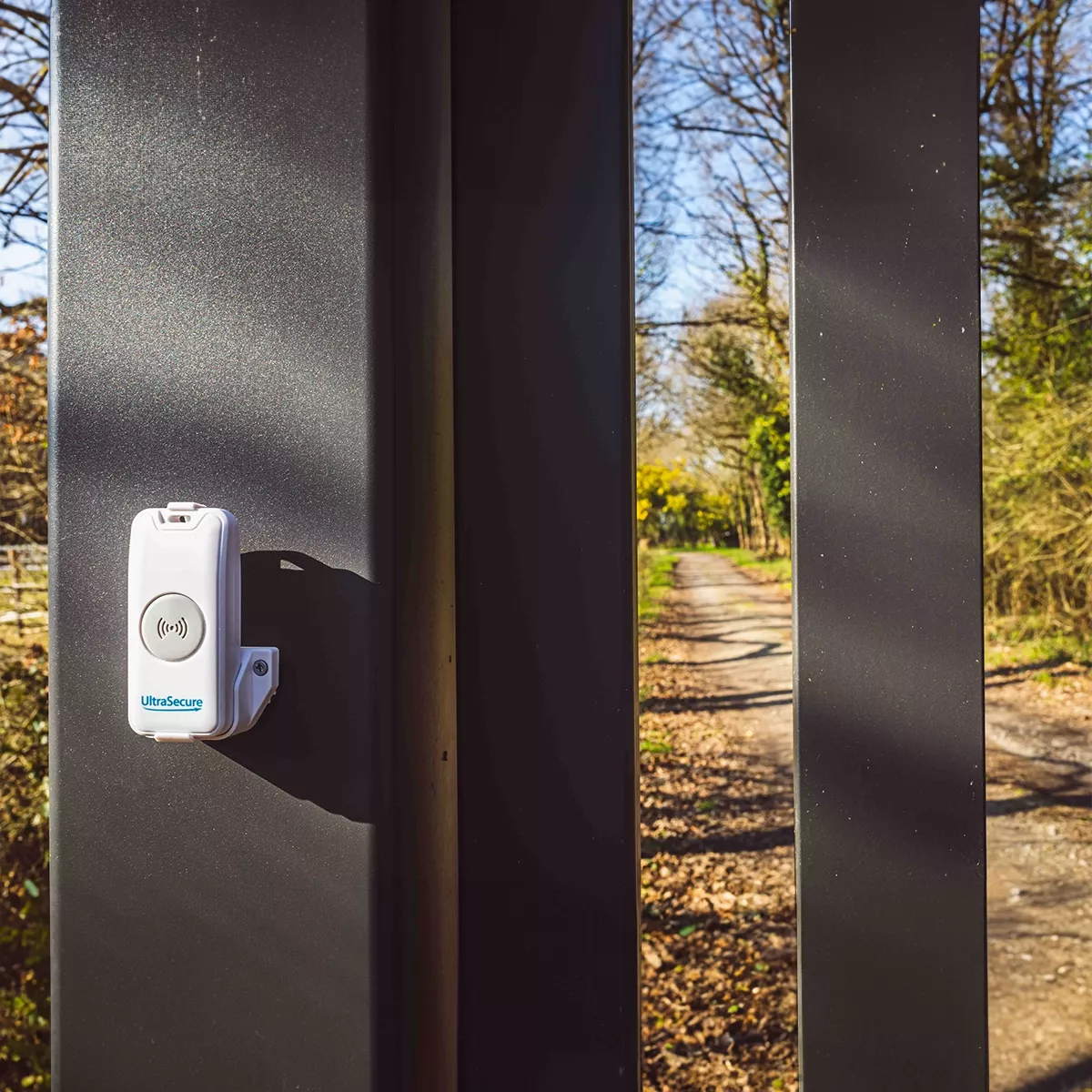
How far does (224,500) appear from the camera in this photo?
0.59m

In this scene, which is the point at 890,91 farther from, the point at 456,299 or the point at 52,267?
the point at 52,267

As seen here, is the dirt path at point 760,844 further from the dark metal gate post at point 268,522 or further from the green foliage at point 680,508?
the dark metal gate post at point 268,522

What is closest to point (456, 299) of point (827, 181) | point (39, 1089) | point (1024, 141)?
point (827, 181)

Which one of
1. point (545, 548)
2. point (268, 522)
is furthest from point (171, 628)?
point (545, 548)

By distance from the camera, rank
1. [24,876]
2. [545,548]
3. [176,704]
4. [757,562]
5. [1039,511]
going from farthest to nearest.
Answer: [1039,511] → [757,562] → [24,876] → [545,548] → [176,704]

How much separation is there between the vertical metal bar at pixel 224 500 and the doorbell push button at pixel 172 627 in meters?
0.05

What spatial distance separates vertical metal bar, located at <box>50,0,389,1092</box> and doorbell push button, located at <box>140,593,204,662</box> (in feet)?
0.17

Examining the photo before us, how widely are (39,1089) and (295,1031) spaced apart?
1786mm

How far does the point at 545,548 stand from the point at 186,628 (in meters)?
0.32

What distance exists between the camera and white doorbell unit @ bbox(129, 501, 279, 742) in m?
0.54

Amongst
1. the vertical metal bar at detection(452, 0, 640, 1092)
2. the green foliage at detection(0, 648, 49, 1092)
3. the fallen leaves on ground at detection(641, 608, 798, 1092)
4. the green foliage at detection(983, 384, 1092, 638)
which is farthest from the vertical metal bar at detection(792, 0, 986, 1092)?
the green foliage at detection(983, 384, 1092, 638)

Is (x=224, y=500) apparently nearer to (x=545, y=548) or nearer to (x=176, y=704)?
(x=176, y=704)

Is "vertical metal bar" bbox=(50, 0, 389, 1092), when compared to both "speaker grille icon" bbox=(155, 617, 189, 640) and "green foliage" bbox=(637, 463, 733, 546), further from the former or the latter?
"green foliage" bbox=(637, 463, 733, 546)

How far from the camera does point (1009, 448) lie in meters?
3.07
